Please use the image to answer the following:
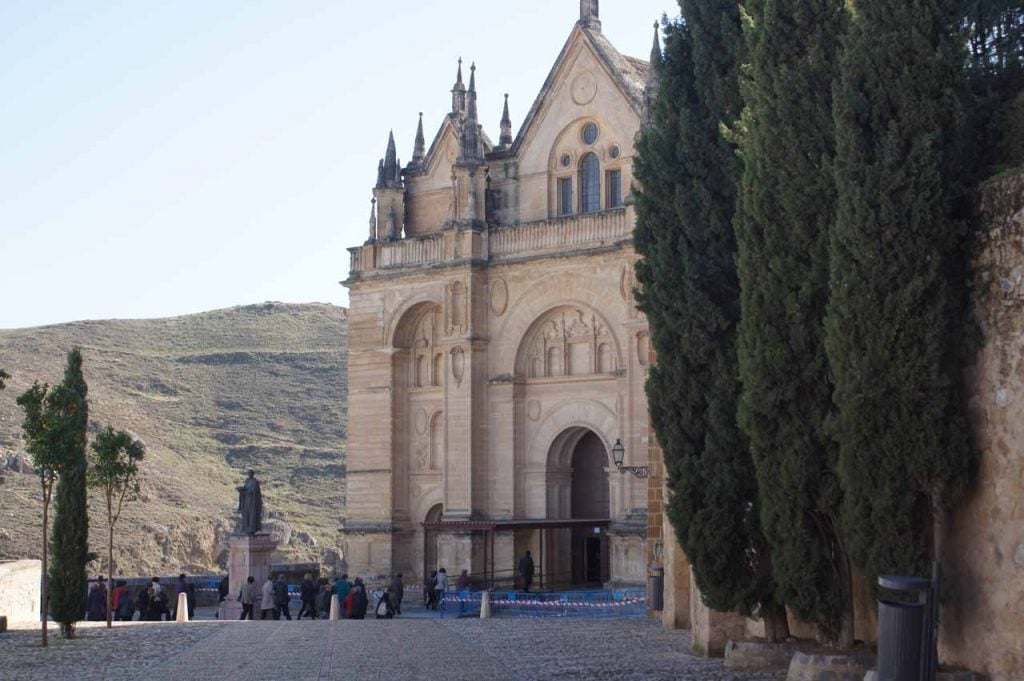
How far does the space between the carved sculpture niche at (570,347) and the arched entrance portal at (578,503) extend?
1818mm

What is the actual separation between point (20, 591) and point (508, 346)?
17075 millimetres

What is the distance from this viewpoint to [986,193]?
13234 millimetres

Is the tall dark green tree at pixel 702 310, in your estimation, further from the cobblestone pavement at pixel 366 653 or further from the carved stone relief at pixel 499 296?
the carved stone relief at pixel 499 296

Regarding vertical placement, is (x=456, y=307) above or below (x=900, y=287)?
above

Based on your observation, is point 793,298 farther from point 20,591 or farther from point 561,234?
point 561,234

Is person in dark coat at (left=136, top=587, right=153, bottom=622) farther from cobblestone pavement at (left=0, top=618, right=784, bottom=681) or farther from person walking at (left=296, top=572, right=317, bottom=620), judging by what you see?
cobblestone pavement at (left=0, top=618, right=784, bottom=681)

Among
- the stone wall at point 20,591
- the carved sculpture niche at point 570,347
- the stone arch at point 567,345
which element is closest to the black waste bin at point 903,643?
the stone wall at point 20,591

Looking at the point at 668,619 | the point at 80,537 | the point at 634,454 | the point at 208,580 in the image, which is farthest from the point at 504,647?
the point at 208,580

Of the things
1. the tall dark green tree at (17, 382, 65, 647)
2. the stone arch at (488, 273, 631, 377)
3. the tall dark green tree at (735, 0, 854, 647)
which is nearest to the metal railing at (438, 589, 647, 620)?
the stone arch at (488, 273, 631, 377)

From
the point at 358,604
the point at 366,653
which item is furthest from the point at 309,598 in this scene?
the point at 366,653

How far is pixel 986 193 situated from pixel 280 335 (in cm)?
9260

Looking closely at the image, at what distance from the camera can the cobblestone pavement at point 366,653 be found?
17.8m

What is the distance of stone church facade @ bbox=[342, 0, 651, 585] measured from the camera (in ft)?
139

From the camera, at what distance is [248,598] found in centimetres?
3456
